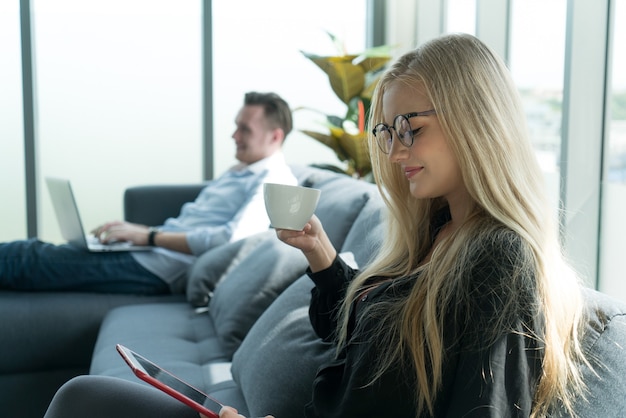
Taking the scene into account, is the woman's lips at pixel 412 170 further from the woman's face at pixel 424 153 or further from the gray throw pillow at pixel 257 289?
the gray throw pillow at pixel 257 289

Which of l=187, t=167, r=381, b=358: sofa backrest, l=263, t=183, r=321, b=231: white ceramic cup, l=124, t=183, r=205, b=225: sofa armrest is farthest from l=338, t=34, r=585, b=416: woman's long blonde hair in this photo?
l=124, t=183, r=205, b=225: sofa armrest

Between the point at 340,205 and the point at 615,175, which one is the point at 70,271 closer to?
the point at 340,205

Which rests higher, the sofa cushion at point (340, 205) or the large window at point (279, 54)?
the large window at point (279, 54)

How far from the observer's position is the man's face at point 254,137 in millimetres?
3453

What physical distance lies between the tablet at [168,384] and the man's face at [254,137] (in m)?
2.02

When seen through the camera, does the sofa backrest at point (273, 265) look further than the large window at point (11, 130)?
No

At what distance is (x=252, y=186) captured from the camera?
3330mm

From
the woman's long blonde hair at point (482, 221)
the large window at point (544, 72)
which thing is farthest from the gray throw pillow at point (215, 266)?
the woman's long blonde hair at point (482, 221)

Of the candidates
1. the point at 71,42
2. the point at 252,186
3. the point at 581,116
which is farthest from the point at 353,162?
the point at 71,42

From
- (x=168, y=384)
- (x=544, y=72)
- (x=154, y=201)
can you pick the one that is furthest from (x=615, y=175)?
(x=154, y=201)

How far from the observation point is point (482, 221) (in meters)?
1.26

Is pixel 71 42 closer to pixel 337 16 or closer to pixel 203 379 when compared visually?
pixel 337 16

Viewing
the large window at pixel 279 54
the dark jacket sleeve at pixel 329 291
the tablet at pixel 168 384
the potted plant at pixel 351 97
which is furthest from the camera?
the large window at pixel 279 54

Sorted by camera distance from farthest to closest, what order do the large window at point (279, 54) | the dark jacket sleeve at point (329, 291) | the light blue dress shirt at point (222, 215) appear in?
the large window at point (279, 54) < the light blue dress shirt at point (222, 215) < the dark jacket sleeve at point (329, 291)
